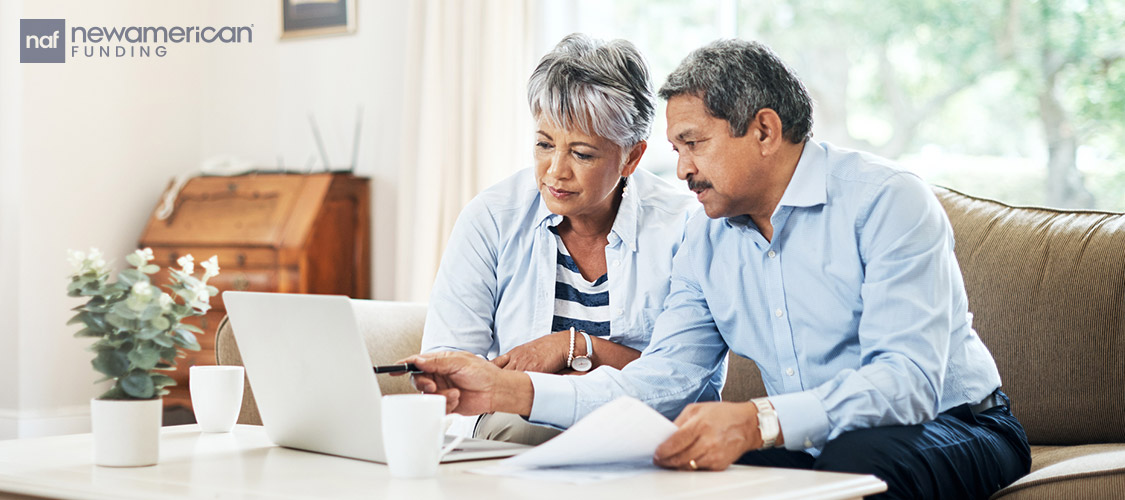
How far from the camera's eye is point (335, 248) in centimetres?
375

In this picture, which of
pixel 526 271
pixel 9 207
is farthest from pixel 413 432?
pixel 9 207

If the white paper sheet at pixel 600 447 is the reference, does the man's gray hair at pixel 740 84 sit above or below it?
above

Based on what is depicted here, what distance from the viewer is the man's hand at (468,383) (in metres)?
1.40

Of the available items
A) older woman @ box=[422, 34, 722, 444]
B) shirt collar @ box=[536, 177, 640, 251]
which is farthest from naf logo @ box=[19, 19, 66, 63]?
shirt collar @ box=[536, 177, 640, 251]

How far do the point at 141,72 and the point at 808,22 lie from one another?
8.50 feet

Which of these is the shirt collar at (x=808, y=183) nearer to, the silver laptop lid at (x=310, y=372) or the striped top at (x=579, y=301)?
the striped top at (x=579, y=301)

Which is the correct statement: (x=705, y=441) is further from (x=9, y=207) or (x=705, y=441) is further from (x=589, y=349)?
(x=9, y=207)

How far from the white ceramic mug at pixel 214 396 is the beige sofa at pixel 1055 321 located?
18.4 inches

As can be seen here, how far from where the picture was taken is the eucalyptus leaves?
1.18 metres

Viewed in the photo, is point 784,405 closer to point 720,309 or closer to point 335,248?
point 720,309

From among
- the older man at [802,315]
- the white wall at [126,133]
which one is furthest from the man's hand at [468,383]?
the white wall at [126,133]

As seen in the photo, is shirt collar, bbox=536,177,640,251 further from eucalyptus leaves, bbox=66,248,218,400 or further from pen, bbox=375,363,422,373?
eucalyptus leaves, bbox=66,248,218,400

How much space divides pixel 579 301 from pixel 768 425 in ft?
2.03

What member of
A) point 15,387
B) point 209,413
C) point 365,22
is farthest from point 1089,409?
point 15,387
